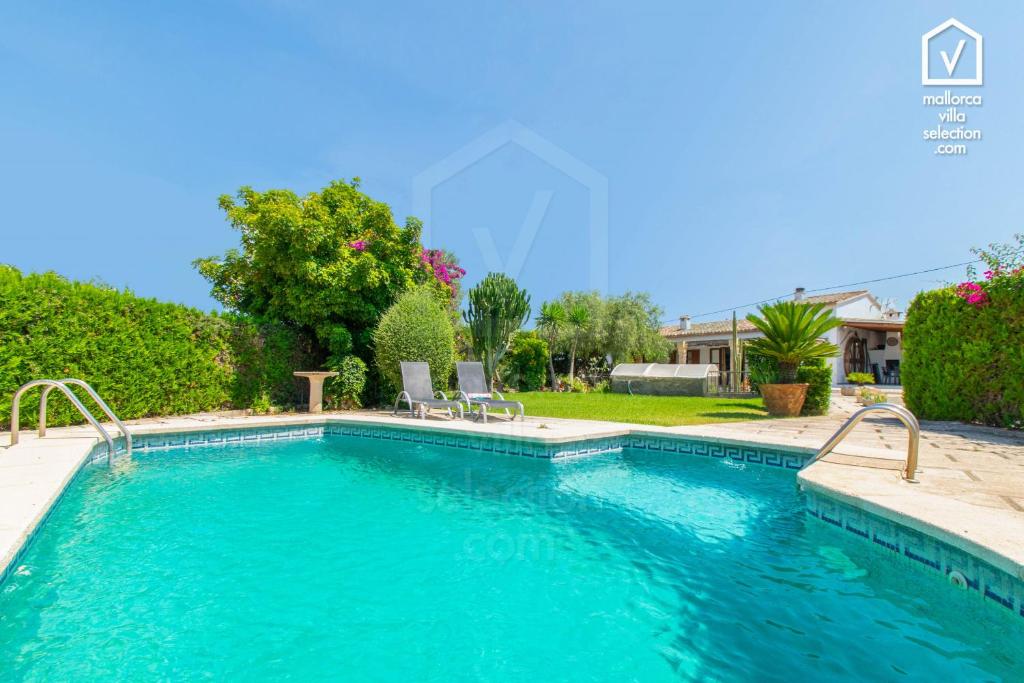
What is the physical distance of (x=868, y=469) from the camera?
4.62 meters

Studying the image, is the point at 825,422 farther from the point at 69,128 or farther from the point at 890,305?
the point at 890,305

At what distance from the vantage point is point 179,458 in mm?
6871

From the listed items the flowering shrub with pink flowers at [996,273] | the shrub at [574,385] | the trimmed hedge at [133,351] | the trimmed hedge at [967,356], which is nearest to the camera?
the trimmed hedge at [133,351]

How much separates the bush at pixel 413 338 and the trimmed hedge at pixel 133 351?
2519 mm

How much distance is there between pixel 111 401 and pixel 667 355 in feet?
88.3

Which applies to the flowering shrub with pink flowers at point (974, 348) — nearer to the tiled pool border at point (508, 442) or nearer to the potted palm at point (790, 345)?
the potted palm at point (790, 345)

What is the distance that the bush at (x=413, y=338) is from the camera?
11945 mm

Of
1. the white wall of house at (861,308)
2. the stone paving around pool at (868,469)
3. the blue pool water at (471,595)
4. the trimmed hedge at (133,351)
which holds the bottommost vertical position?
the blue pool water at (471,595)

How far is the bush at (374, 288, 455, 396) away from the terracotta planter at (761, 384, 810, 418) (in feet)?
27.4

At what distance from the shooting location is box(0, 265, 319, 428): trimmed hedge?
793 centimetres

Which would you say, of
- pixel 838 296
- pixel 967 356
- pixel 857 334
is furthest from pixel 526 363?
pixel 838 296

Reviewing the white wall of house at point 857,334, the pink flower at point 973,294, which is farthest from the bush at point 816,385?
the white wall of house at point 857,334

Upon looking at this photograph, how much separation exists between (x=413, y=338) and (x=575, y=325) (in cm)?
1502

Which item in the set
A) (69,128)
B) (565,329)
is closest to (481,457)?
(69,128)
